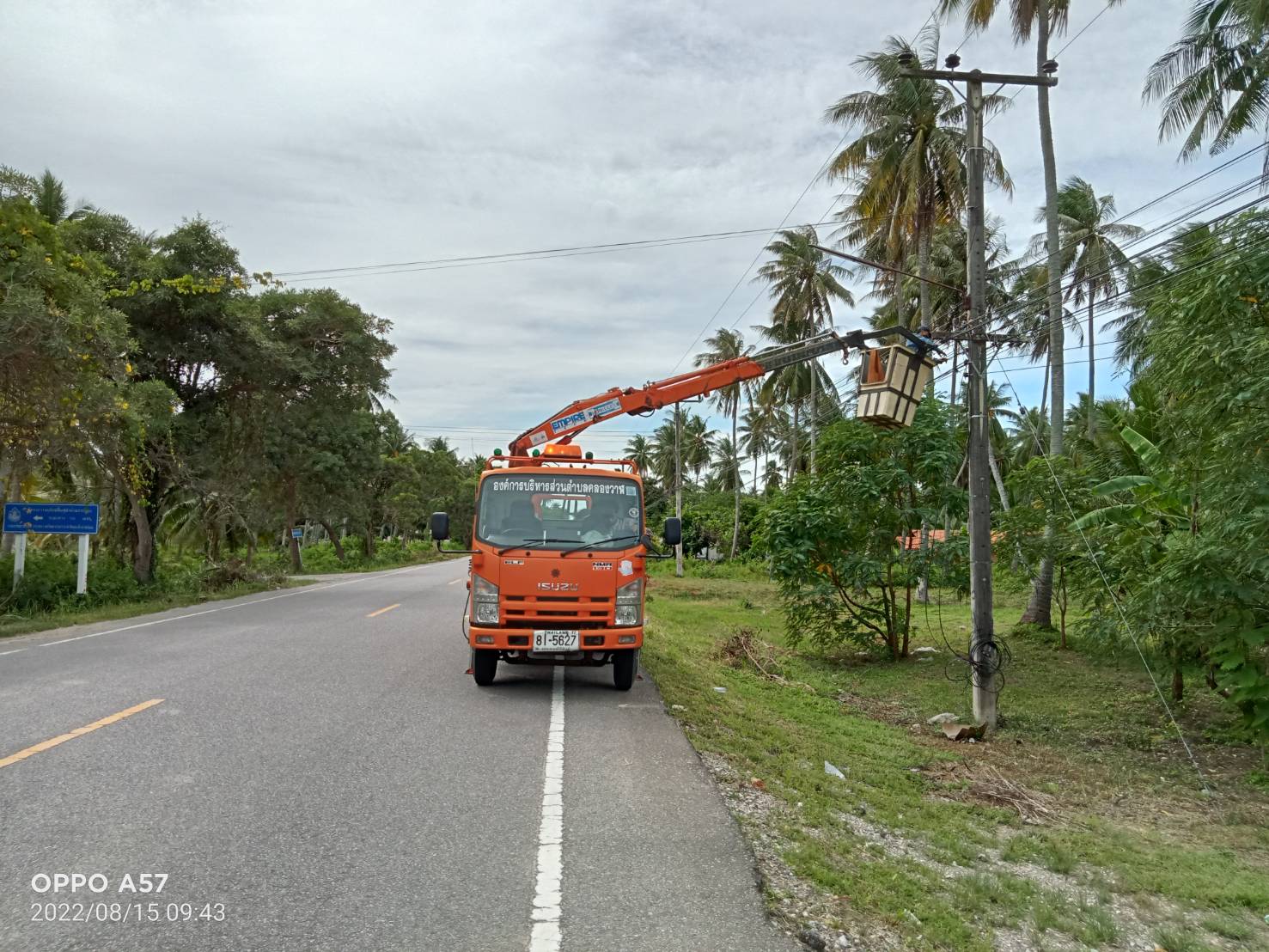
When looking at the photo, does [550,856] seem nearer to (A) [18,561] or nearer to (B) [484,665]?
(B) [484,665]

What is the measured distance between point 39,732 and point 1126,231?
36349 mm

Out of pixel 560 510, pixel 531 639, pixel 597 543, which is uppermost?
pixel 560 510

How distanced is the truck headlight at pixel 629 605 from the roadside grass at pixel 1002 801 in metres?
1.08

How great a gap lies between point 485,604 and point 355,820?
3989 mm

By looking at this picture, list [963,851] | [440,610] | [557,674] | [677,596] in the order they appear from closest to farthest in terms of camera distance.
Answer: [963,851] → [557,674] → [440,610] → [677,596]

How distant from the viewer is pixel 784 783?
6461 millimetres

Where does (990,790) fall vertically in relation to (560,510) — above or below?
below

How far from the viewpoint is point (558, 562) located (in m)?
8.84

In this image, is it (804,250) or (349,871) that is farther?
(804,250)

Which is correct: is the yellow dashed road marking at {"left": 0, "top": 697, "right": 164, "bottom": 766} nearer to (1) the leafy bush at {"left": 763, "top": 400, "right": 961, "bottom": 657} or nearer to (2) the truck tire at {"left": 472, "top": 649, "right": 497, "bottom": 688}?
(2) the truck tire at {"left": 472, "top": 649, "right": 497, "bottom": 688}

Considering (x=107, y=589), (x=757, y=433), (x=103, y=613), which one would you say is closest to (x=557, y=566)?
(x=103, y=613)

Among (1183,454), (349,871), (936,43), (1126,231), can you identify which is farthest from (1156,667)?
(1126,231)

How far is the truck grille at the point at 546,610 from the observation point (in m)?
8.77

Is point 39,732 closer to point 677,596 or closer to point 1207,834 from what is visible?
point 1207,834
